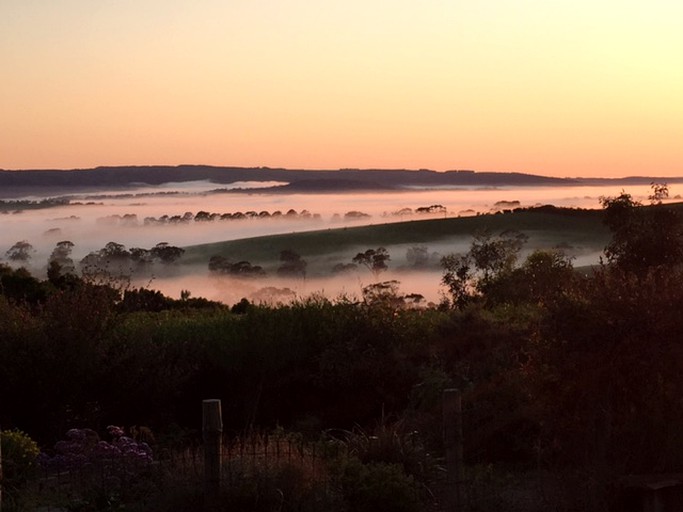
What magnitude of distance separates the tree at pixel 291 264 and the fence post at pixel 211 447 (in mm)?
61788

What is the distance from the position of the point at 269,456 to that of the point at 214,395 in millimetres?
11004

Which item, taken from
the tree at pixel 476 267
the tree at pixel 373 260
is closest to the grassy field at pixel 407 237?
the tree at pixel 373 260

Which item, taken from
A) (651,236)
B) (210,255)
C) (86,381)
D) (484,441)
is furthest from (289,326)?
(210,255)

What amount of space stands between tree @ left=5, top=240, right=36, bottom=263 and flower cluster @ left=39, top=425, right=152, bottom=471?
41854 mm

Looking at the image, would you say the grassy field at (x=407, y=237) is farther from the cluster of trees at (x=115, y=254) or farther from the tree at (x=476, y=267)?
the tree at (x=476, y=267)

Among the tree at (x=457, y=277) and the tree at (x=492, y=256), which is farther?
the tree at (x=492, y=256)

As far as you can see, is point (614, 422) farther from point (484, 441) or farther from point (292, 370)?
point (292, 370)

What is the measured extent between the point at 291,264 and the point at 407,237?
37.0ft

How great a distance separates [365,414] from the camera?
843 inches

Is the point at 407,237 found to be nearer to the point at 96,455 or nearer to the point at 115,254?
the point at 115,254

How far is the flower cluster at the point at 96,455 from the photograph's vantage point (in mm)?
12961

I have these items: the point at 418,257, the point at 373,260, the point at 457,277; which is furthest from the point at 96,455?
the point at 373,260

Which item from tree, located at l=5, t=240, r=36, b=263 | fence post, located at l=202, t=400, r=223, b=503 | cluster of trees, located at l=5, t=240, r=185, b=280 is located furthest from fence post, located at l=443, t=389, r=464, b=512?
tree, located at l=5, t=240, r=36, b=263

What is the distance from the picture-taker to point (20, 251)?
190 ft
